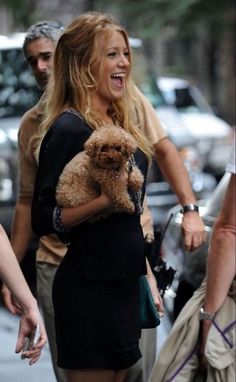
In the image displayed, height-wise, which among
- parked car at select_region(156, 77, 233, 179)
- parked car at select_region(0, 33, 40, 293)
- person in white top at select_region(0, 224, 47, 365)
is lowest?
parked car at select_region(156, 77, 233, 179)

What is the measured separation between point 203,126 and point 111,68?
13020 mm

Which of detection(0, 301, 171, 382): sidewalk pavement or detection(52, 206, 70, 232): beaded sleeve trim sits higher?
detection(52, 206, 70, 232): beaded sleeve trim

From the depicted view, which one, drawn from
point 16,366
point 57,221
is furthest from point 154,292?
point 16,366

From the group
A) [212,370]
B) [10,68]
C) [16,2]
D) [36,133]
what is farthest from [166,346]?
[16,2]

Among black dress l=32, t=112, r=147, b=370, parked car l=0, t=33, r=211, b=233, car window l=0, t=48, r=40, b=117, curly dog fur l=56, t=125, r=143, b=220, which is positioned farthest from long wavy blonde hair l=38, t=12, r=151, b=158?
car window l=0, t=48, r=40, b=117

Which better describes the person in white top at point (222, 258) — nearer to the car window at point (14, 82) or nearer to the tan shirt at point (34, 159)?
the tan shirt at point (34, 159)

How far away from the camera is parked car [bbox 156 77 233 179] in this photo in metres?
14.8

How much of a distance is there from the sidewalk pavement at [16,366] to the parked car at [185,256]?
975 millimetres

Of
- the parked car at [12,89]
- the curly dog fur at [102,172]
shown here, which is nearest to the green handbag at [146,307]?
the curly dog fur at [102,172]

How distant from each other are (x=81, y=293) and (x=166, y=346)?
1.91ft

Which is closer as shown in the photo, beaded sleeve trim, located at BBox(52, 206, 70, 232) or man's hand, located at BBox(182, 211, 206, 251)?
beaded sleeve trim, located at BBox(52, 206, 70, 232)

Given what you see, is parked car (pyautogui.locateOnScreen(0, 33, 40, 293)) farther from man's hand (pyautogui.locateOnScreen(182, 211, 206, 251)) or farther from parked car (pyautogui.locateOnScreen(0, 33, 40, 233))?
man's hand (pyautogui.locateOnScreen(182, 211, 206, 251))

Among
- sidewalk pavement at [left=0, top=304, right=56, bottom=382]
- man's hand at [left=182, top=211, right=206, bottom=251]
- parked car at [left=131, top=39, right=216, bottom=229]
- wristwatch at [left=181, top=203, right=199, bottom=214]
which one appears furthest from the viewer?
parked car at [left=131, top=39, right=216, bottom=229]

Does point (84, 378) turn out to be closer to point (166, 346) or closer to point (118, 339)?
point (118, 339)
